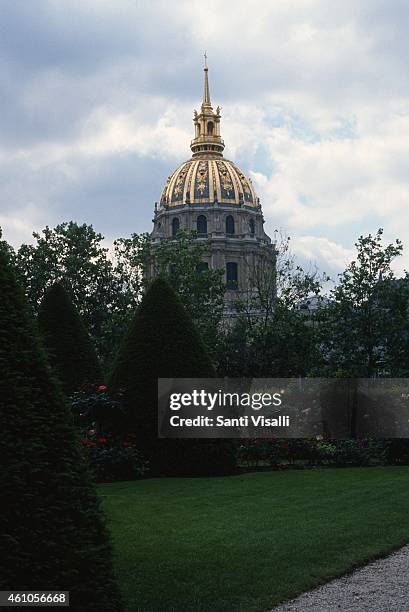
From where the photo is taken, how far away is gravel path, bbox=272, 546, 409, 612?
7.97m

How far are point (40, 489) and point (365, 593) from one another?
168 inches

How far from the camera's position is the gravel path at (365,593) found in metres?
7.97

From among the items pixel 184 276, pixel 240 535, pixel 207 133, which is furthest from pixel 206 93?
pixel 240 535

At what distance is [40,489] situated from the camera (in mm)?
5730

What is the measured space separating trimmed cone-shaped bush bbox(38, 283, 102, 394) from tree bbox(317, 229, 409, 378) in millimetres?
18946

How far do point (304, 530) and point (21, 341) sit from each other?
7.12m

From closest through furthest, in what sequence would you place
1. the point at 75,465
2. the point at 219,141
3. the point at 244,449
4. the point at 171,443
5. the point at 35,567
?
the point at 35,567 → the point at 75,465 → the point at 171,443 → the point at 244,449 → the point at 219,141

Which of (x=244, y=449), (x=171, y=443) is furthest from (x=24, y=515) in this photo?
(x=244, y=449)

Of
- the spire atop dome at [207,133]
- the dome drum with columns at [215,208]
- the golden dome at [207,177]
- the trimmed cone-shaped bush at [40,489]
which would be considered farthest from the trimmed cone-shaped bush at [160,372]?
the spire atop dome at [207,133]

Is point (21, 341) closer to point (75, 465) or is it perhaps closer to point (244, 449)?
point (75, 465)

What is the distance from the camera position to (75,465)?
605 cm

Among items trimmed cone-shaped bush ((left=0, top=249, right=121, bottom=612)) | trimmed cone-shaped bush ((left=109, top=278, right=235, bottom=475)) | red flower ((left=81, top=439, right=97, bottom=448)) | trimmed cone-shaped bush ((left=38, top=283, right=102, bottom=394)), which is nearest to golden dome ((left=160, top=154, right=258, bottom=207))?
trimmed cone-shaped bush ((left=38, top=283, right=102, bottom=394))

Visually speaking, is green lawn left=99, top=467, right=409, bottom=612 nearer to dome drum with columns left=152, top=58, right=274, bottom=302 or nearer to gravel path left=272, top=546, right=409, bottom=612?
gravel path left=272, top=546, right=409, bottom=612

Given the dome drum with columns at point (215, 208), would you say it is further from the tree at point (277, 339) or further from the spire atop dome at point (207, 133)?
the tree at point (277, 339)
